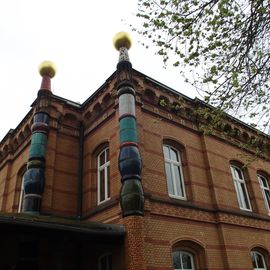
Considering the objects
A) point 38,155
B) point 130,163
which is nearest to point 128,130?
point 130,163

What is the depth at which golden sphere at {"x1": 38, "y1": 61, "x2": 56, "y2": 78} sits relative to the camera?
1259cm

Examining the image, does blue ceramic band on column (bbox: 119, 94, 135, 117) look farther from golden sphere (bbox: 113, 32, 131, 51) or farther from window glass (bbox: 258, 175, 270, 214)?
window glass (bbox: 258, 175, 270, 214)

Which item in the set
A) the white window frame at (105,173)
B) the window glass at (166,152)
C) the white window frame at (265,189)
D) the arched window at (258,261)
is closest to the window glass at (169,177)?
the window glass at (166,152)

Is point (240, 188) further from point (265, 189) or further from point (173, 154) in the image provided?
point (173, 154)

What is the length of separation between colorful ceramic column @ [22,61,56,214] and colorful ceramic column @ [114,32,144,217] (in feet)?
10.2

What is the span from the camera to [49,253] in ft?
30.3

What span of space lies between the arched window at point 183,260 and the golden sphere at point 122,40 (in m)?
7.11

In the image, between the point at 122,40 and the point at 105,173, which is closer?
the point at 105,173

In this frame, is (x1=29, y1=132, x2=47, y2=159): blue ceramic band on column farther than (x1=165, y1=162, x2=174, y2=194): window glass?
Yes

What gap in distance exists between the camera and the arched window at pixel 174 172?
1029 centimetres

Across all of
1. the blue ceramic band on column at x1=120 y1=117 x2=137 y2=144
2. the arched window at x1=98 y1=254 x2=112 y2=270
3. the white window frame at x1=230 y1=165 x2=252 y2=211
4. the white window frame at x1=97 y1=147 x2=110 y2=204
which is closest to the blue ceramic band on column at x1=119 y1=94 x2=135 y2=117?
the blue ceramic band on column at x1=120 y1=117 x2=137 y2=144

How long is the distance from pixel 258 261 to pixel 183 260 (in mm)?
3863

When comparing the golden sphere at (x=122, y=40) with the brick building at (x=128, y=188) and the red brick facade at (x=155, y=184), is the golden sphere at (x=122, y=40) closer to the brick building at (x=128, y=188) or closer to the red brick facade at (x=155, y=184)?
the brick building at (x=128, y=188)

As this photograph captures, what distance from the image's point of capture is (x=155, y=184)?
31.0 ft
